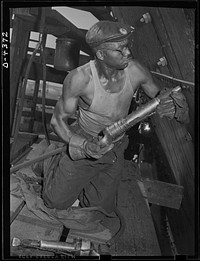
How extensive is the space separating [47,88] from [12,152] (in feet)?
1.05

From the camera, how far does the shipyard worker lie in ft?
3.86

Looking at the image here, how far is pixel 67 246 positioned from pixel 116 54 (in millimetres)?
800

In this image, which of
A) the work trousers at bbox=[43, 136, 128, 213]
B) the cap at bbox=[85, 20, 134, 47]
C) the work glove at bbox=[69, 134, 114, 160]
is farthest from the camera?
the work trousers at bbox=[43, 136, 128, 213]

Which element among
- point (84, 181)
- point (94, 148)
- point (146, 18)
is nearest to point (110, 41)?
point (146, 18)

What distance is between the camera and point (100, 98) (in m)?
1.24

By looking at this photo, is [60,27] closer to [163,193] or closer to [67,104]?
[67,104]

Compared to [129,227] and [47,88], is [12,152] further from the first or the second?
[129,227]

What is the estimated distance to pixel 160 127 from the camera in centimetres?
135

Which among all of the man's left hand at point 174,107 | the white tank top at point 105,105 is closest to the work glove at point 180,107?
the man's left hand at point 174,107

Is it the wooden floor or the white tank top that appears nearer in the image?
the white tank top

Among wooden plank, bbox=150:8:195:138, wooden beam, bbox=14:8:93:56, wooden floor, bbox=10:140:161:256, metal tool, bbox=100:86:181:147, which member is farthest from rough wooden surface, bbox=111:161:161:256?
wooden beam, bbox=14:8:93:56

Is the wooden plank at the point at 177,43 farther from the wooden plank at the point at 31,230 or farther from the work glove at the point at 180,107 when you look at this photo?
the wooden plank at the point at 31,230

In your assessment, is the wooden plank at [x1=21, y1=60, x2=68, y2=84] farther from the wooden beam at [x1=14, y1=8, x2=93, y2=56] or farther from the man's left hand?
the man's left hand

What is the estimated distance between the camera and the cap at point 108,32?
115 centimetres
